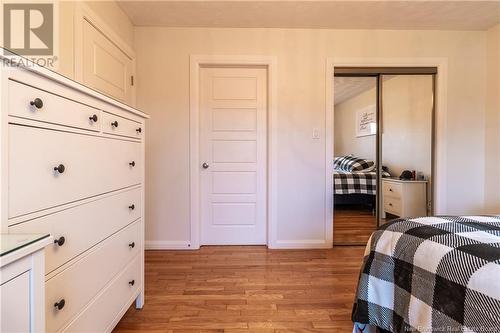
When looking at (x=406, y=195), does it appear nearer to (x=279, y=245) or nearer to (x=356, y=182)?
(x=356, y=182)

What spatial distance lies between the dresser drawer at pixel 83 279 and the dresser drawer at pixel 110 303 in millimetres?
40

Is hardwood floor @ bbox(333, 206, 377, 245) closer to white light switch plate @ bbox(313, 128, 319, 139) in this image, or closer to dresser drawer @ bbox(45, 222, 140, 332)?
white light switch plate @ bbox(313, 128, 319, 139)

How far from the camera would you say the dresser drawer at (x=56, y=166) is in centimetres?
73

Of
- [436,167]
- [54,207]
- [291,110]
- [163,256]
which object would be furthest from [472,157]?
[54,207]

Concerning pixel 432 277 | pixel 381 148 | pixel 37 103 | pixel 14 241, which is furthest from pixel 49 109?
pixel 381 148

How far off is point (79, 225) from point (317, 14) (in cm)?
250

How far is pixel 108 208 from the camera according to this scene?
1220mm

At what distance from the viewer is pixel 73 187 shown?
971 millimetres

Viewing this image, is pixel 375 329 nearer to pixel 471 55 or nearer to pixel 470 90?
pixel 470 90

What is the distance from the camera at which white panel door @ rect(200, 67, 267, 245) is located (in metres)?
2.79

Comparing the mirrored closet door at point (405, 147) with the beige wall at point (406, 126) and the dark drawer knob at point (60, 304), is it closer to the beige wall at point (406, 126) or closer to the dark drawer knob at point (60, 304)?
the beige wall at point (406, 126)

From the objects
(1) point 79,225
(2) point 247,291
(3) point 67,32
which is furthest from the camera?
(2) point 247,291

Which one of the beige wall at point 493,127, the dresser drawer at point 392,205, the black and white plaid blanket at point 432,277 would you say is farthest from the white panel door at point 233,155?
the beige wall at point 493,127

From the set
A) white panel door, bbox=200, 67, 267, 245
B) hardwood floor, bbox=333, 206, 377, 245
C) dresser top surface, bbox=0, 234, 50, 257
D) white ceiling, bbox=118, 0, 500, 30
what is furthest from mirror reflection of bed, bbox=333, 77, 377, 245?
dresser top surface, bbox=0, 234, 50, 257
